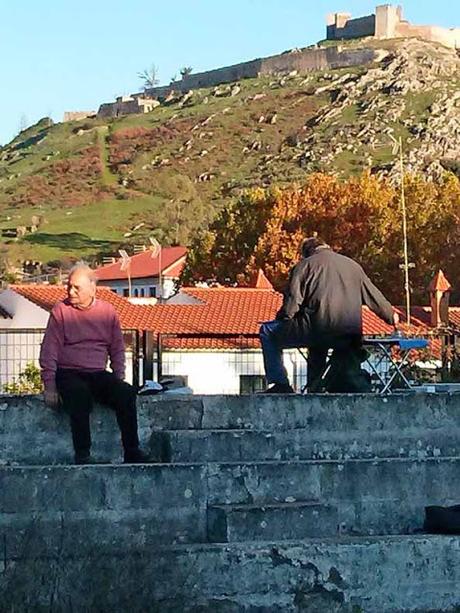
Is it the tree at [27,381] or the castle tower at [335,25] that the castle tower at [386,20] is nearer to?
the castle tower at [335,25]

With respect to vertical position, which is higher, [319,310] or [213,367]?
[319,310]

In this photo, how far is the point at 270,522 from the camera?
8594 millimetres

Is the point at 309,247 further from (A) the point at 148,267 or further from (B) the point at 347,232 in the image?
(A) the point at 148,267

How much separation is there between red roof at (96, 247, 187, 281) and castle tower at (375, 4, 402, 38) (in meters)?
98.2

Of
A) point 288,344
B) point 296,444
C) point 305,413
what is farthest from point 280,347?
point 296,444

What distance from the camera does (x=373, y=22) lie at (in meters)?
182

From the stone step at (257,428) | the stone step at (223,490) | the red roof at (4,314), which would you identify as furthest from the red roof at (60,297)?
the stone step at (223,490)

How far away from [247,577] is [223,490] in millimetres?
911

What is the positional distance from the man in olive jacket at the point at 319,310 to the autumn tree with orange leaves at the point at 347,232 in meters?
48.0

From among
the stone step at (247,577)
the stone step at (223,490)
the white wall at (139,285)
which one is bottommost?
the stone step at (247,577)

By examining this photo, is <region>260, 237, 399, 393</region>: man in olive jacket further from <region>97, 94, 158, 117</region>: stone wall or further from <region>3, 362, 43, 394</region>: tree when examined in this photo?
<region>97, 94, 158, 117</region>: stone wall

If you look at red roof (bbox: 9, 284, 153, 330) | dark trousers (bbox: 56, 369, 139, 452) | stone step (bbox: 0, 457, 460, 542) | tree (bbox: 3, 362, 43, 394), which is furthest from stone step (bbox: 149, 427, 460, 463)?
red roof (bbox: 9, 284, 153, 330)

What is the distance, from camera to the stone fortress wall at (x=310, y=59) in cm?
17162

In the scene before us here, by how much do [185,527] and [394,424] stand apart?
2.39 meters
